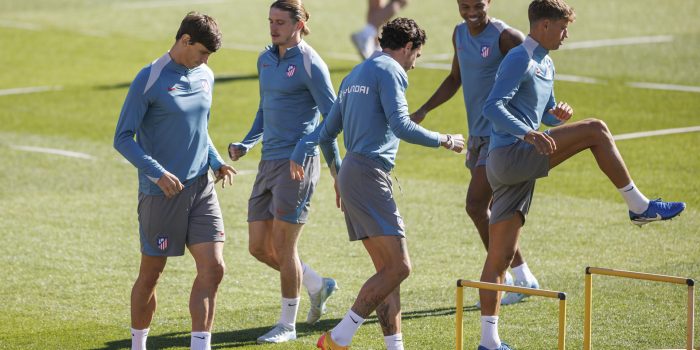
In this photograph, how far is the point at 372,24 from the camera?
875 inches

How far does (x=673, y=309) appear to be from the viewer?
10383mm

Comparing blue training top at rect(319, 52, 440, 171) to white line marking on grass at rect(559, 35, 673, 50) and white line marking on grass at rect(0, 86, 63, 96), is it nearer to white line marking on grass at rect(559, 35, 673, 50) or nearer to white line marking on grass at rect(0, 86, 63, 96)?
white line marking on grass at rect(0, 86, 63, 96)

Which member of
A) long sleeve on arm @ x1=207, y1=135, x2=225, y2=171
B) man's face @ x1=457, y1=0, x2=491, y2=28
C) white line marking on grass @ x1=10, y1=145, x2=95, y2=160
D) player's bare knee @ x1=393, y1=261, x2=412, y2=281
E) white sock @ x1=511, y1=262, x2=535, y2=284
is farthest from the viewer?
white line marking on grass @ x1=10, y1=145, x2=95, y2=160

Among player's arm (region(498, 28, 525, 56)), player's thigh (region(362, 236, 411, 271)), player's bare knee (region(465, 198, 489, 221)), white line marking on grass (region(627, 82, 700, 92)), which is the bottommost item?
player's thigh (region(362, 236, 411, 271))

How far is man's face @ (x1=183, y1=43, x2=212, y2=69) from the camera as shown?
28.2ft

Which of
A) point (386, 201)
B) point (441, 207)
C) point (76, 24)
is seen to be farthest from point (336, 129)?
point (76, 24)

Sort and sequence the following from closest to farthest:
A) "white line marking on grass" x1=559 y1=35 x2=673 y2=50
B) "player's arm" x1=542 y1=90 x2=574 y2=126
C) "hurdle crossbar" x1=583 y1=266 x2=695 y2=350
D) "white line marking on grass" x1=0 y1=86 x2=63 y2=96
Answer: "hurdle crossbar" x1=583 y1=266 x2=695 y2=350 → "player's arm" x1=542 y1=90 x2=574 y2=126 → "white line marking on grass" x1=0 y1=86 x2=63 y2=96 → "white line marking on grass" x1=559 y1=35 x2=673 y2=50

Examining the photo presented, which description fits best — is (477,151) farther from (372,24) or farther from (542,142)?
(372,24)

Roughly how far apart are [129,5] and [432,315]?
76.6ft

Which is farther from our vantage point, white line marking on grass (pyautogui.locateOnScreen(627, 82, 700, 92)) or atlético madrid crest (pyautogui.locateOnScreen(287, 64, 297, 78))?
white line marking on grass (pyautogui.locateOnScreen(627, 82, 700, 92))

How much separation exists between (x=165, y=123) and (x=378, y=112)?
144cm

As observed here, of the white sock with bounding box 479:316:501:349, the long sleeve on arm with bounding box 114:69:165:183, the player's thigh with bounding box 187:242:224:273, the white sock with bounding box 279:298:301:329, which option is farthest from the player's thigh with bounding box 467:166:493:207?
the long sleeve on arm with bounding box 114:69:165:183

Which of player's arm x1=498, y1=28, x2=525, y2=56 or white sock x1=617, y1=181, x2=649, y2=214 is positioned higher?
player's arm x1=498, y1=28, x2=525, y2=56

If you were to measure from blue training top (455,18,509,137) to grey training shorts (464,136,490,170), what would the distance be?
42 mm
